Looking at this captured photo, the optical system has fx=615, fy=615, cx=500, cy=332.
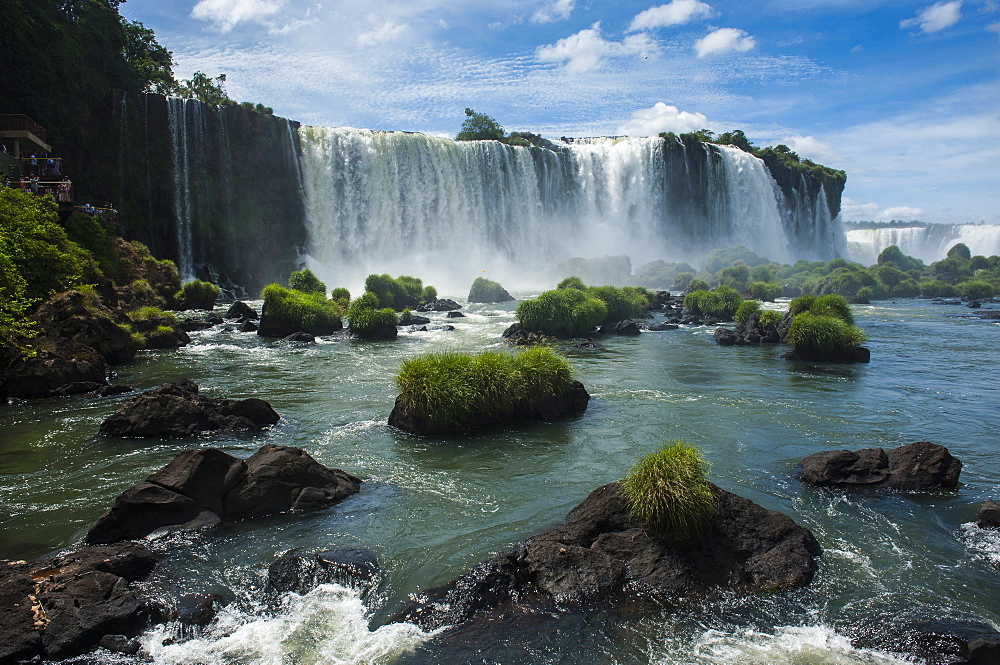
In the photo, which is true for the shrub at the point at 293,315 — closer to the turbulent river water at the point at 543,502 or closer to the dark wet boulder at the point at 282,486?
the turbulent river water at the point at 543,502

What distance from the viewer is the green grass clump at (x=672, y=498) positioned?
Result: 6.94 meters

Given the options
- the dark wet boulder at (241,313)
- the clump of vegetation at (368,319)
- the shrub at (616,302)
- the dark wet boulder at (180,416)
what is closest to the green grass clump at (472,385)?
the dark wet boulder at (180,416)

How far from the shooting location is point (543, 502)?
8.91 meters

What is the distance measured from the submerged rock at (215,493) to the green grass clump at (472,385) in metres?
3.10

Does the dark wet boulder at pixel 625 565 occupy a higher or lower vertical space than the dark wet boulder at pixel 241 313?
lower

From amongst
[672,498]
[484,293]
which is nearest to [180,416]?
[672,498]

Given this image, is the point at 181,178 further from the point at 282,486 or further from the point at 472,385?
the point at 282,486

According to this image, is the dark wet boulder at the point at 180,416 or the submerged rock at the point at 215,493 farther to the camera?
the dark wet boulder at the point at 180,416

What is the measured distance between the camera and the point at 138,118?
→ 141 feet

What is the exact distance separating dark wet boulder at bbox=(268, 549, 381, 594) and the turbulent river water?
0.49ft

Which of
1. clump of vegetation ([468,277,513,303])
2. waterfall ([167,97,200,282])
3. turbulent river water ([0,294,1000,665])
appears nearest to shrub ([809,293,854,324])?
turbulent river water ([0,294,1000,665])

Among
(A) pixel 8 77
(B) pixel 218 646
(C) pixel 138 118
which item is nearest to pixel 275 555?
(B) pixel 218 646

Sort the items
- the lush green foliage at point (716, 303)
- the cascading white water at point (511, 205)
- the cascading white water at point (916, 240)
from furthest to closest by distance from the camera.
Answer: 1. the cascading white water at point (916, 240)
2. the cascading white water at point (511, 205)
3. the lush green foliage at point (716, 303)

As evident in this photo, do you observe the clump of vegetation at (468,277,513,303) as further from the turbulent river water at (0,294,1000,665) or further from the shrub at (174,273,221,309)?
the turbulent river water at (0,294,1000,665)
